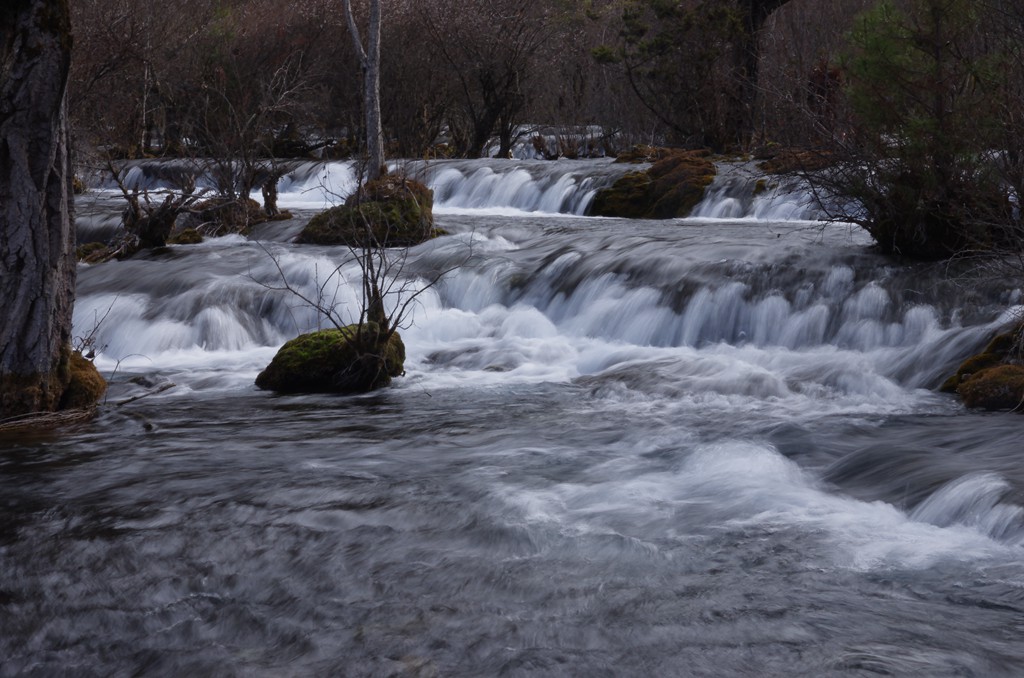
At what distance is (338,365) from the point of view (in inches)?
366

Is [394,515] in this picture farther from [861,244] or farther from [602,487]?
[861,244]

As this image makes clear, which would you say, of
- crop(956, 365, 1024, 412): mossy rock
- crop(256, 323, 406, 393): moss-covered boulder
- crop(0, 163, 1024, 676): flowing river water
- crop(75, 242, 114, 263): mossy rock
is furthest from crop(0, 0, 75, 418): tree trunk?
crop(75, 242, 114, 263): mossy rock

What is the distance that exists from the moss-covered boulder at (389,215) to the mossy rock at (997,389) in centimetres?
830

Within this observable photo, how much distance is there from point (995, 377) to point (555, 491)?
3838 mm

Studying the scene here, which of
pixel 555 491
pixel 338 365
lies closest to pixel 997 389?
pixel 555 491

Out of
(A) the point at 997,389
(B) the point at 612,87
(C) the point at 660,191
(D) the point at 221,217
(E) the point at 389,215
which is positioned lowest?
(A) the point at 997,389

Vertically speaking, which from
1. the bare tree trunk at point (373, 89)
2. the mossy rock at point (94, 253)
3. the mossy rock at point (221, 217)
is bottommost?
the mossy rock at point (94, 253)

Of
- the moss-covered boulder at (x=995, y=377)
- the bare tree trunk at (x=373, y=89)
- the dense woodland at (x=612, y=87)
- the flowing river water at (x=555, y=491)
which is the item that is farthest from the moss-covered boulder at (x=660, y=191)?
the moss-covered boulder at (x=995, y=377)

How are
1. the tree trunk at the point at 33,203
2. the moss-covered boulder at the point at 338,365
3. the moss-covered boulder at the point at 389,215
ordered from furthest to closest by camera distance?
1. the moss-covered boulder at the point at 389,215
2. the moss-covered boulder at the point at 338,365
3. the tree trunk at the point at 33,203

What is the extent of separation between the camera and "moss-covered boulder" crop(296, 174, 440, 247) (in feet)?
49.5

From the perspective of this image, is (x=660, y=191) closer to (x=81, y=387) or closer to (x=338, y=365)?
(x=338, y=365)

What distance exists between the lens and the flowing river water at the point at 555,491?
431 cm

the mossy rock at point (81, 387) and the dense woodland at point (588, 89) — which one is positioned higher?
the dense woodland at point (588, 89)

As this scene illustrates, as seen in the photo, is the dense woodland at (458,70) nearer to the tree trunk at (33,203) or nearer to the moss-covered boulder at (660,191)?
the moss-covered boulder at (660,191)
